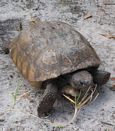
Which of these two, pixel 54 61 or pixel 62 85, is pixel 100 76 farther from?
pixel 54 61

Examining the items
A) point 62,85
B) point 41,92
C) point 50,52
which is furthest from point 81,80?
point 41,92

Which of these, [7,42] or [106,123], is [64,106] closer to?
[106,123]

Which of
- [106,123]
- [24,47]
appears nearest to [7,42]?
[24,47]

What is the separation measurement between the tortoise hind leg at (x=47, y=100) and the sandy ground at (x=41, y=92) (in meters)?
0.09

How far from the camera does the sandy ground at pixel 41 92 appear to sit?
3.94 metres

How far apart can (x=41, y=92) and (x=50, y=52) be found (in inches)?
20.0

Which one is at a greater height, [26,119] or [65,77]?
[65,77]

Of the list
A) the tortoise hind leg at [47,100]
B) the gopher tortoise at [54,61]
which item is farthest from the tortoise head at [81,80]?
the tortoise hind leg at [47,100]

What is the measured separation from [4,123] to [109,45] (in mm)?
1938

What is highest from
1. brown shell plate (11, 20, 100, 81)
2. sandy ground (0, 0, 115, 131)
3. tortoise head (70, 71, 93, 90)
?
brown shell plate (11, 20, 100, 81)

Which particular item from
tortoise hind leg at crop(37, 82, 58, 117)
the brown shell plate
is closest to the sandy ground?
tortoise hind leg at crop(37, 82, 58, 117)

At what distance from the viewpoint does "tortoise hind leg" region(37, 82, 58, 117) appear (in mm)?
3938

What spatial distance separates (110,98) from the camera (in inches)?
169

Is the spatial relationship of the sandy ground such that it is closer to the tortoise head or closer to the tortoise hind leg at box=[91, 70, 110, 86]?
the tortoise hind leg at box=[91, 70, 110, 86]
